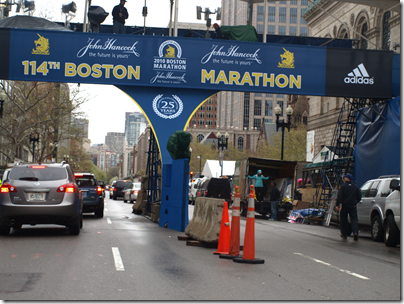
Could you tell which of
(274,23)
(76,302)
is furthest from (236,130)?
(76,302)

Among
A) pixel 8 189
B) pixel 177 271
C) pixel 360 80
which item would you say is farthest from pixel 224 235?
pixel 360 80

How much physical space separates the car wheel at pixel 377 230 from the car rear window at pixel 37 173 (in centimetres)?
895

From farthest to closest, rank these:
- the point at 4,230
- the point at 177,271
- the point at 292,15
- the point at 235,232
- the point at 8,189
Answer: the point at 292,15, the point at 4,230, the point at 8,189, the point at 235,232, the point at 177,271

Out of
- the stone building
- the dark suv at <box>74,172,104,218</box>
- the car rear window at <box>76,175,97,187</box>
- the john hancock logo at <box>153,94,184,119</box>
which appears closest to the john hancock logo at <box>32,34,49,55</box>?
the john hancock logo at <box>153,94,184,119</box>

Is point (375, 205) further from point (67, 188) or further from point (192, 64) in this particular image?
point (67, 188)

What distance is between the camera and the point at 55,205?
12.3 meters

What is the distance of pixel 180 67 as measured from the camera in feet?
61.8

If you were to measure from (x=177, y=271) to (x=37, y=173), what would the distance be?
5.98 metres

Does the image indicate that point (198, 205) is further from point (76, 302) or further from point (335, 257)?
point (76, 302)

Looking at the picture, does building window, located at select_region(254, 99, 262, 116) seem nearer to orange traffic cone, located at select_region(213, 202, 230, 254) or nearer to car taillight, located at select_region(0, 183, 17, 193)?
car taillight, located at select_region(0, 183, 17, 193)

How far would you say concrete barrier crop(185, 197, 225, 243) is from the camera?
37.3 ft

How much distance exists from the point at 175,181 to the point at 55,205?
4.57 metres

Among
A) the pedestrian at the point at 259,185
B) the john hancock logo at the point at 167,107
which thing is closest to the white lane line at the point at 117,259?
the john hancock logo at the point at 167,107

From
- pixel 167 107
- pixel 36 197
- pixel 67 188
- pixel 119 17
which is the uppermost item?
pixel 119 17
